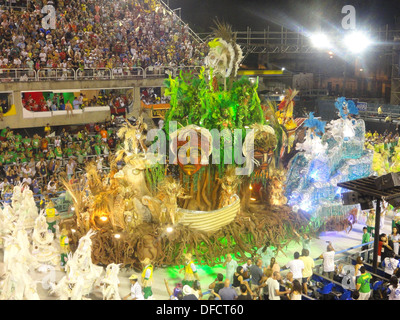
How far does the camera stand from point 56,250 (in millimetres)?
10617

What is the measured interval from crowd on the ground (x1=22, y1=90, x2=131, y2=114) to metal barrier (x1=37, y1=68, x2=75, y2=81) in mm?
906

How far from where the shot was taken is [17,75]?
55.5 ft

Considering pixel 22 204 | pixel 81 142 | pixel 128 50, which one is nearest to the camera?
pixel 22 204

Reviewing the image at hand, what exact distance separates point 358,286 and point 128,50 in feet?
46.7

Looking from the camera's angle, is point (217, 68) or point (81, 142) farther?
point (81, 142)

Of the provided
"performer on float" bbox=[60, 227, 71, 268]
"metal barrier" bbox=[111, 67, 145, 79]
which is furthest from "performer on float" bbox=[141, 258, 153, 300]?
"metal barrier" bbox=[111, 67, 145, 79]

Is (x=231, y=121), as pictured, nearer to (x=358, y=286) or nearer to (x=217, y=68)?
(x=217, y=68)

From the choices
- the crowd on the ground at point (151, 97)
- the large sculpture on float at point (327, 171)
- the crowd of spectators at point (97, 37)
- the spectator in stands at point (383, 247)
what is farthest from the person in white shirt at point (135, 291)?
the crowd on the ground at point (151, 97)

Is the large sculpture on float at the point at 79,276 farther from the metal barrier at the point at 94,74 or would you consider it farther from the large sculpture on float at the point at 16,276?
the metal barrier at the point at 94,74

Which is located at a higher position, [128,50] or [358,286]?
[128,50]

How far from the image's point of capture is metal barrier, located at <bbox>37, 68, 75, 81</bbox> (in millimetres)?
17203

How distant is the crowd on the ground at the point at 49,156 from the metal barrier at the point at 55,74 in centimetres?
156

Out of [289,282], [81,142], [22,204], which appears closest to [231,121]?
[289,282]

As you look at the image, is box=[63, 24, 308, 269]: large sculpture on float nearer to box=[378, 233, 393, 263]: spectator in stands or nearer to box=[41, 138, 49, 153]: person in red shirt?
box=[378, 233, 393, 263]: spectator in stands
